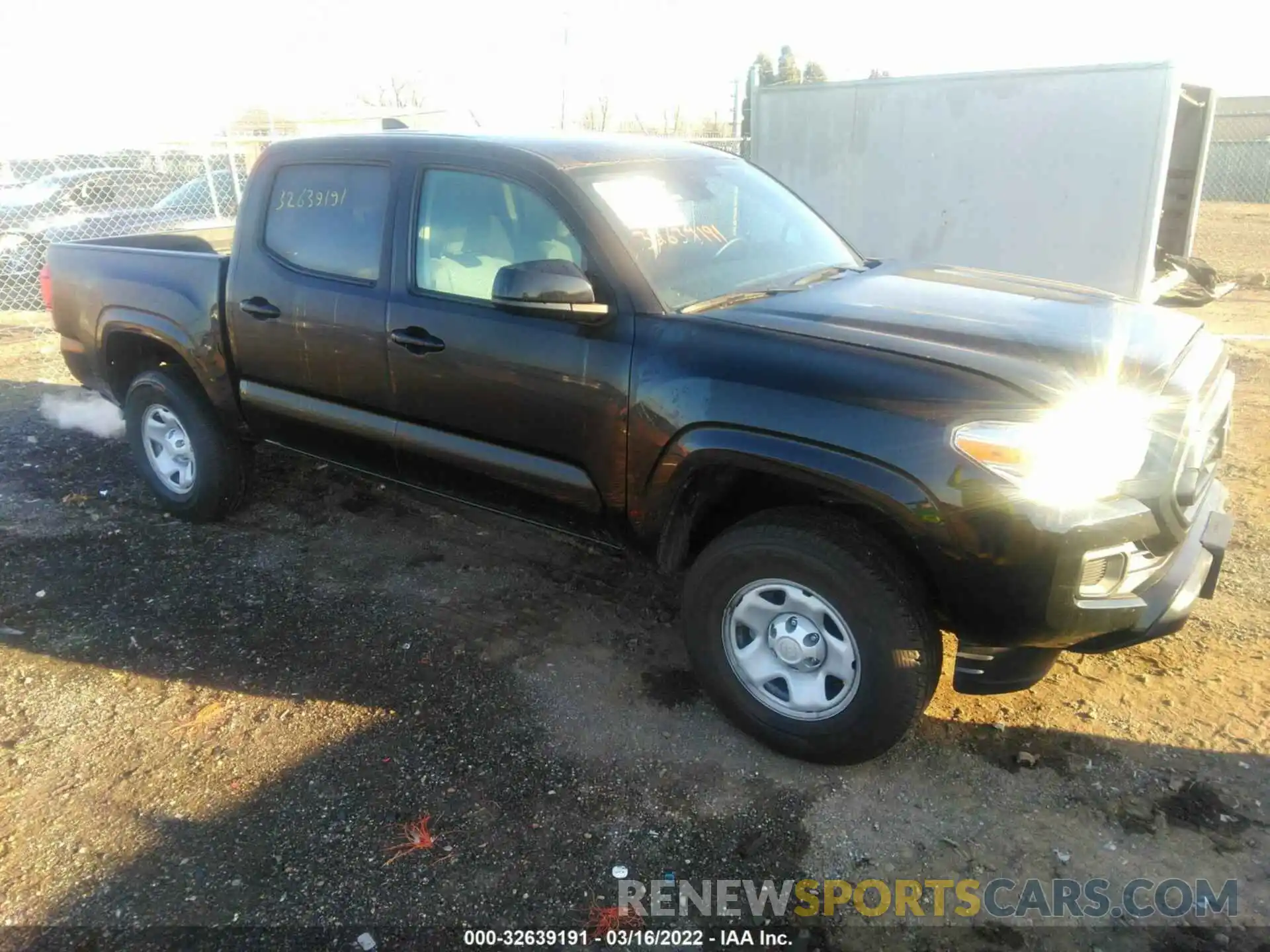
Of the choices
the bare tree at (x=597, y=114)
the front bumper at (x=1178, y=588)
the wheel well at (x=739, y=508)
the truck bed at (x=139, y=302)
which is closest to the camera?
the front bumper at (x=1178, y=588)

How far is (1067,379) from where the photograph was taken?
243 centimetres

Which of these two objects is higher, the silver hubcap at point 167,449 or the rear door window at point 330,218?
the rear door window at point 330,218

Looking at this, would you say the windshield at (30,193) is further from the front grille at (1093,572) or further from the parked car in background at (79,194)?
the front grille at (1093,572)

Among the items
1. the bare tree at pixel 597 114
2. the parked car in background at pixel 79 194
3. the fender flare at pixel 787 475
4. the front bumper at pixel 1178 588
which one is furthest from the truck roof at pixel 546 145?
the bare tree at pixel 597 114

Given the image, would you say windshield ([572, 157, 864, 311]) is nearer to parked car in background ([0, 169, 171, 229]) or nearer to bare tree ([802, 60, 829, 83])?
parked car in background ([0, 169, 171, 229])

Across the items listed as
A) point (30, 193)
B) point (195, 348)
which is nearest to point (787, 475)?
point (195, 348)

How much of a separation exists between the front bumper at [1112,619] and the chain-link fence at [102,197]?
9.48m

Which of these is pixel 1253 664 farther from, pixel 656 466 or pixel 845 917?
pixel 656 466

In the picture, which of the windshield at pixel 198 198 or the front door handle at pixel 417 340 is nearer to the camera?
the front door handle at pixel 417 340

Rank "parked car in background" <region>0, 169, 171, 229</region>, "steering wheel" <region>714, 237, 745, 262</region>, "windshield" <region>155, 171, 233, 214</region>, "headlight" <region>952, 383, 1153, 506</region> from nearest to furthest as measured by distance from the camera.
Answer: "headlight" <region>952, 383, 1153, 506</region>
"steering wheel" <region>714, 237, 745, 262</region>
"parked car in background" <region>0, 169, 171, 229</region>
"windshield" <region>155, 171, 233, 214</region>

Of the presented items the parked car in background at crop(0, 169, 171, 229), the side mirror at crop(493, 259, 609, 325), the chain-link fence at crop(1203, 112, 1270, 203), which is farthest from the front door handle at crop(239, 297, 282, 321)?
the chain-link fence at crop(1203, 112, 1270, 203)

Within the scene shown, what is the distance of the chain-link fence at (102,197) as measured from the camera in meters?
10.4

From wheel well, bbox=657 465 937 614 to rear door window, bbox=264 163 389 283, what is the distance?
1636 mm

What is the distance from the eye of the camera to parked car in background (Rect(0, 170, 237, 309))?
33.8 ft
